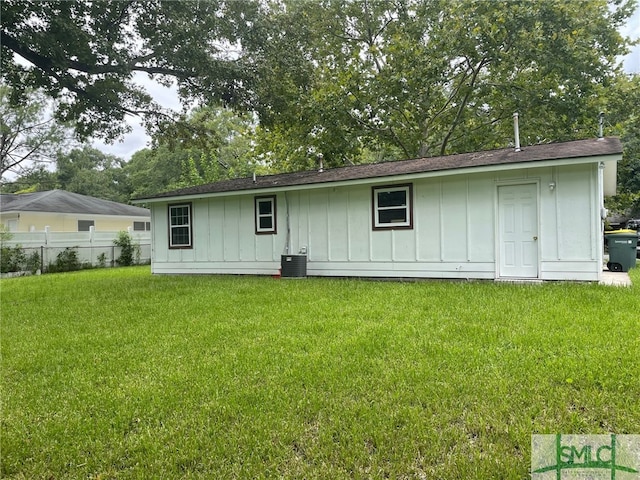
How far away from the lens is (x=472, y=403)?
2645mm

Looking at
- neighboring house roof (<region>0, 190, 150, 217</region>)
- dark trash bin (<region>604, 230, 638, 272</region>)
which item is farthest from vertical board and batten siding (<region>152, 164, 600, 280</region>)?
neighboring house roof (<region>0, 190, 150, 217</region>)

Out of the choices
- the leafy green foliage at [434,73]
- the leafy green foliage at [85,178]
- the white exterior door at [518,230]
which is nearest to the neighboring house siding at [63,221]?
the leafy green foliage at [434,73]

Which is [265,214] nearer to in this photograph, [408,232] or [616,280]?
[408,232]

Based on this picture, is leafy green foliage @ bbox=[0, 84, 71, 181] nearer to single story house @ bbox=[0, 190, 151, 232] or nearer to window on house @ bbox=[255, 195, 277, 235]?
single story house @ bbox=[0, 190, 151, 232]

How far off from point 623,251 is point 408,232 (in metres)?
5.25

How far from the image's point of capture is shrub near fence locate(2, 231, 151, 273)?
13.3 m

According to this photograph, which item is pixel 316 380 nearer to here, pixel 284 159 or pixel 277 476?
pixel 277 476

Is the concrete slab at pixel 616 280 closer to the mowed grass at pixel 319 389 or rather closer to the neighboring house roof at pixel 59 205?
the mowed grass at pixel 319 389

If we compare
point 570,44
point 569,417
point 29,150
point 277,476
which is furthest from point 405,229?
point 29,150

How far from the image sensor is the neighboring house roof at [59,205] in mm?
18358

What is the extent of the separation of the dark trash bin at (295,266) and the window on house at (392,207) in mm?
1995

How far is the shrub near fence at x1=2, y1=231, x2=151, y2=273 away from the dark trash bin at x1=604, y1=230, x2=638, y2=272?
54.8 feet

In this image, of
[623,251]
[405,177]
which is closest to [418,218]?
[405,177]

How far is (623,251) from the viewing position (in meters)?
9.38
